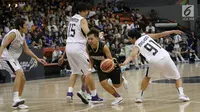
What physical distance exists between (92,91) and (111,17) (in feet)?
66.7

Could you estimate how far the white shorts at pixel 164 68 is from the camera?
345 inches

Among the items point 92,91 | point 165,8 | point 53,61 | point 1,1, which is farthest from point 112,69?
point 165,8

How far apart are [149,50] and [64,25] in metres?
16.0

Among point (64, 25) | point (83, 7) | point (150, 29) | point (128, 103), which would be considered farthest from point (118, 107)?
point (150, 29)

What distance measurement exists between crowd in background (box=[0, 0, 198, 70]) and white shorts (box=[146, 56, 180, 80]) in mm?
12098

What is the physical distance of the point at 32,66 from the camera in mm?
19203

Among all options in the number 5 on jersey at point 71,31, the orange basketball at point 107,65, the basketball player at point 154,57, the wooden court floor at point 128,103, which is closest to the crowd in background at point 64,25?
the wooden court floor at point 128,103

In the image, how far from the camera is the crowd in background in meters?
22.8

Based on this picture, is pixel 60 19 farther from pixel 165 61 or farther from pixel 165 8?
pixel 165 61

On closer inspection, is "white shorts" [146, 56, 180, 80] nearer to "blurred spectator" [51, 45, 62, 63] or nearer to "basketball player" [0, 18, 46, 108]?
"basketball player" [0, 18, 46, 108]

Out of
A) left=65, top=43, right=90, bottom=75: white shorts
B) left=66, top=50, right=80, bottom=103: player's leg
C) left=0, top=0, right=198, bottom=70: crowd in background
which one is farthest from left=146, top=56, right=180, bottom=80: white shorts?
left=0, top=0, right=198, bottom=70: crowd in background

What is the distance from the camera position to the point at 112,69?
8.52m

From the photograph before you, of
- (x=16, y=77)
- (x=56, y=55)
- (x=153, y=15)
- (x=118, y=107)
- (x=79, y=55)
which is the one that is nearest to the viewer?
(x=118, y=107)

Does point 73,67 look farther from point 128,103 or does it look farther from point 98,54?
point 128,103
